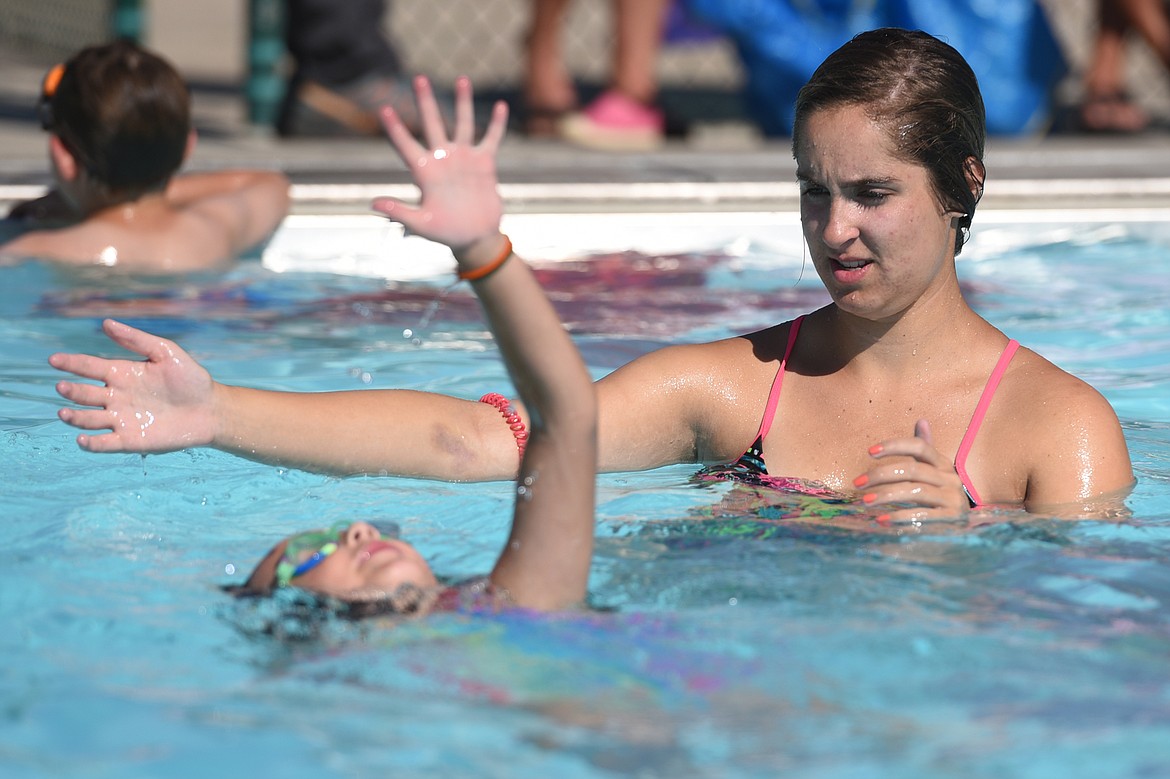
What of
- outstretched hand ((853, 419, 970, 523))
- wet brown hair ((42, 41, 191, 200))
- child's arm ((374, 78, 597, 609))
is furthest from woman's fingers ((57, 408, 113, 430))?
wet brown hair ((42, 41, 191, 200))

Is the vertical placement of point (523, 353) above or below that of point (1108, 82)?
below

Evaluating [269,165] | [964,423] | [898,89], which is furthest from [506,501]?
[269,165]

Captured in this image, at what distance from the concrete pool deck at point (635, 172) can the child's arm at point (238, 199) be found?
0.88 ft

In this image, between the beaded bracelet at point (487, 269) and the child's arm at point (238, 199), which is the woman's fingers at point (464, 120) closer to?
the beaded bracelet at point (487, 269)

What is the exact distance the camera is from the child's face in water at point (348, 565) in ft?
7.91

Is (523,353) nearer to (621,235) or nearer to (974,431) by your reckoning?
(974,431)

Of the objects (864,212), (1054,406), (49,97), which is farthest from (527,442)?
(49,97)

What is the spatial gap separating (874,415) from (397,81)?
14.6 feet

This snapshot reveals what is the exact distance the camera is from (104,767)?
2080mm

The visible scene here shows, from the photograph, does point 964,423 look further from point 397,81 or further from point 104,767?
point 397,81

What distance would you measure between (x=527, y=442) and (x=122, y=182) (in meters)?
3.01

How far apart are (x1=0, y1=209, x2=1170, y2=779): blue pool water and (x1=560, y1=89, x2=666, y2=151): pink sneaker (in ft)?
11.7

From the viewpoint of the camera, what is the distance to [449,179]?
6.60 feet

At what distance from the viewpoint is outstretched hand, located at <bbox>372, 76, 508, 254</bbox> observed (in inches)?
78.2
